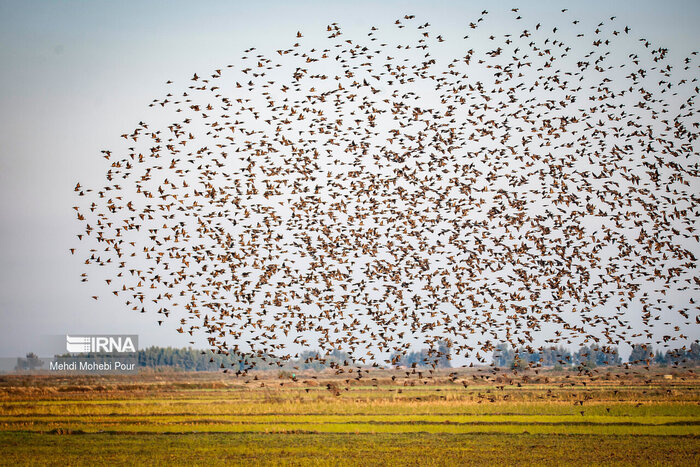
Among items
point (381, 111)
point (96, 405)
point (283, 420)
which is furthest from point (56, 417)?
point (381, 111)

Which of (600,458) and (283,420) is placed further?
(283,420)

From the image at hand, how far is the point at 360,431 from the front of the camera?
3738cm

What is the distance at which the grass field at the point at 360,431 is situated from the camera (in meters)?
28.9

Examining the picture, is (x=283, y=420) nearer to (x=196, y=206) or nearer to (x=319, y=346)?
(x=319, y=346)

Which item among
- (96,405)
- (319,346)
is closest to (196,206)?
(319,346)

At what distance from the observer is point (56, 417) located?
4400cm

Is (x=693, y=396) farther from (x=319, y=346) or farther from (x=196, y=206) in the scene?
(x=196, y=206)

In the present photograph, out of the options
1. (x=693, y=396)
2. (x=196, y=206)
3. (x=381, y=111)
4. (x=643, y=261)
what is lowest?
(x=693, y=396)

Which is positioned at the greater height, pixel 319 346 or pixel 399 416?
pixel 319 346

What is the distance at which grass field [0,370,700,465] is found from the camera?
28.9 meters

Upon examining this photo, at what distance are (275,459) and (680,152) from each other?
21811 millimetres

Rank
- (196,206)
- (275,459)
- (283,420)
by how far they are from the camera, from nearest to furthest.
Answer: (275,459) → (196,206) → (283,420)

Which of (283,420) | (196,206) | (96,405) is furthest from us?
(96,405)

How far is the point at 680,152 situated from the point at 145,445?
90.9ft
